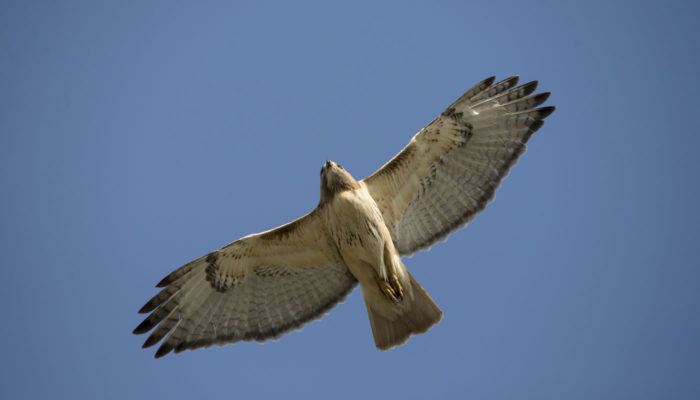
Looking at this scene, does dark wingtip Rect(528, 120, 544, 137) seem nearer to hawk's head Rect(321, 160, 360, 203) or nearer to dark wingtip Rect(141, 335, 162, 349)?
hawk's head Rect(321, 160, 360, 203)

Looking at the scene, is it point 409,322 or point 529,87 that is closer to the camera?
point 409,322

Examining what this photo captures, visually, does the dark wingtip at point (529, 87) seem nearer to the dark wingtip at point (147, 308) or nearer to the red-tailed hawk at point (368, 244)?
the red-tailed hawk at point (368, 244)

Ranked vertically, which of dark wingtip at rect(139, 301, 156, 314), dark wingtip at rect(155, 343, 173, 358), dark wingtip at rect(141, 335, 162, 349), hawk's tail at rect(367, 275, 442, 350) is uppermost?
dark wingtip at rect(139, 301, 156, 314)

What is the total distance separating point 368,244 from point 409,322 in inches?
45.7

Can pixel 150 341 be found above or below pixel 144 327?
below

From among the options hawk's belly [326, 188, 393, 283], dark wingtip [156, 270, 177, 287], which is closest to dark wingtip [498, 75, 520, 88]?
hawk's belly [326, 188, 393, 283]

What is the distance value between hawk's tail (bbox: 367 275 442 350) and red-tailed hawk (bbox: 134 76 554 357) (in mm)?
13

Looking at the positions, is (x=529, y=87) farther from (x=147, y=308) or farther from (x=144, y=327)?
(x=144, y=327)

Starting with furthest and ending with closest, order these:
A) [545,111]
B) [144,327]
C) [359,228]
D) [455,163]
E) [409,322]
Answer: [455,163], [144,327], [545,111], [409,322], [359,228]

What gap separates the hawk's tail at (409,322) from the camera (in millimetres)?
6863

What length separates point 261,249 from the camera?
23.9 ft

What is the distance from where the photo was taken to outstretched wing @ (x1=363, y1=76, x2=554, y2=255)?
7164 millimetres

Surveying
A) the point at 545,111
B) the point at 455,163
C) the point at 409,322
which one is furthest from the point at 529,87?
the point at 409,322

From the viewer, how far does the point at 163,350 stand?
7262mm
